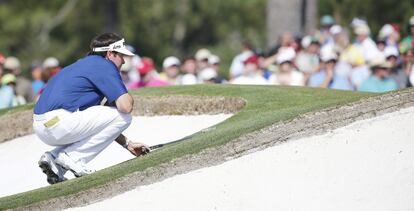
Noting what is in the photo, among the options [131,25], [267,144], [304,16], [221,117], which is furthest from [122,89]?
[131,25]

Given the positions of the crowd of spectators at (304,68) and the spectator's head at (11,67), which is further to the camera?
the spectator's head at (11,67)

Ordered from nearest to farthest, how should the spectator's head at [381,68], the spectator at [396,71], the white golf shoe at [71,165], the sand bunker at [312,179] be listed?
the sand bunker at [312,179]
the white golf shoe at [71,165]
the spectator's head at [381,68]
the spectator at [396,71]

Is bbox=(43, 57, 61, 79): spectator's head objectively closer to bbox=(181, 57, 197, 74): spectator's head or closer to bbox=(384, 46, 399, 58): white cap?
bbox=(181, 57, 197, 74): spectator's head

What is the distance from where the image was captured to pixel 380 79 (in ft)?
52.6

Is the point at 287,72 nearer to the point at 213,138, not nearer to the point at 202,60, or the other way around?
the point at 202,60

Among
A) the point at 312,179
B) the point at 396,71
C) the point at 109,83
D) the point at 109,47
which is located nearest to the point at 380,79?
the point at 396,71

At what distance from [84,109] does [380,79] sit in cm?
649

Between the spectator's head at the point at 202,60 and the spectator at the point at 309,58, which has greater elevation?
the spectator at the point at 309,58

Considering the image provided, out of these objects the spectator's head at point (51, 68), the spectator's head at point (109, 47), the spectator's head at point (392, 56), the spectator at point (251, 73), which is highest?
the spectator's head at point (392, 56)

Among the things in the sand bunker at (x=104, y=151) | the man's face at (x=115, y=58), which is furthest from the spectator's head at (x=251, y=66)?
the man's face at (x=115, y=58)

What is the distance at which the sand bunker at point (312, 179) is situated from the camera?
925 cm

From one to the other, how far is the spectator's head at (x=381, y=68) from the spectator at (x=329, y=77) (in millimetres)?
770

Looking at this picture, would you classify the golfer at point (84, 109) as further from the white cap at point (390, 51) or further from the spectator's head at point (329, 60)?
the white cap at point (390, 51)

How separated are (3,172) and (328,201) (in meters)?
5.29
